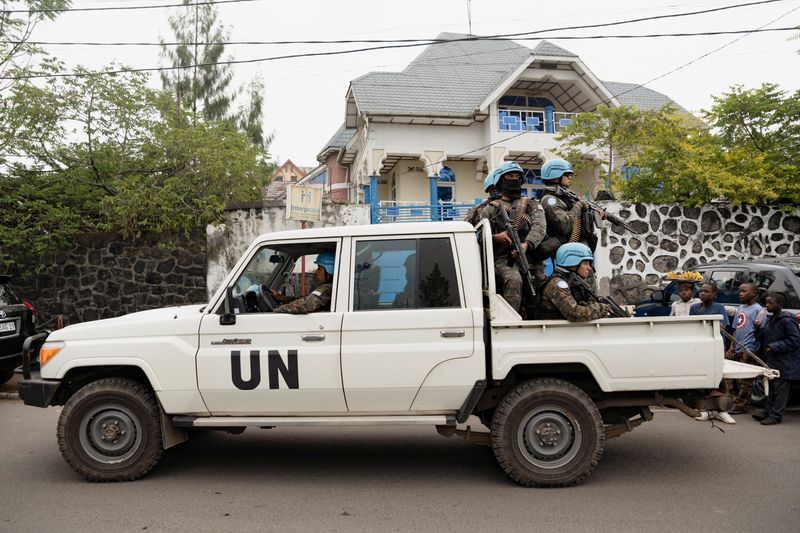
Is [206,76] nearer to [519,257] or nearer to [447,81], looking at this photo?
[447,81]

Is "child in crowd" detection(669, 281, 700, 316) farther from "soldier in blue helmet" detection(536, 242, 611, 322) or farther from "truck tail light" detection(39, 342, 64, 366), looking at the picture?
"truck tail light" detection(39, 342, 64, 366)

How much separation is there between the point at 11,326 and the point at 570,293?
292 inches

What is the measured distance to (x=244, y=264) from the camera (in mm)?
4844

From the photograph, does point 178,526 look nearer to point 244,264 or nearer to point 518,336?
point 244,264

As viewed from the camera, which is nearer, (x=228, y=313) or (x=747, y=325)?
(x=228, y=313)

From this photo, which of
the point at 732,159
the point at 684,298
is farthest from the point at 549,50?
the point at 684,298

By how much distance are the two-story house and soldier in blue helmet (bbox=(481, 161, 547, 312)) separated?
533 inches

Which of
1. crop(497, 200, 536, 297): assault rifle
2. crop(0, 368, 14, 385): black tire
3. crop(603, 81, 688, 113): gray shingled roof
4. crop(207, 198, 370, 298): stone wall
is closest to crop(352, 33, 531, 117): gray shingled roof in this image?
crop(603, 81, 688, 113): gray shingled roof

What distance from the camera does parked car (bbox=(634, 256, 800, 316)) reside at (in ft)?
23.1

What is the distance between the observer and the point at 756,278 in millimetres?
7539

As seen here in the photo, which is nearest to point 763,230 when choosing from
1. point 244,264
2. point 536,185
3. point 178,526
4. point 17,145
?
point 536,185

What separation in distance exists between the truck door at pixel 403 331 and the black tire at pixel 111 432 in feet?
5.40

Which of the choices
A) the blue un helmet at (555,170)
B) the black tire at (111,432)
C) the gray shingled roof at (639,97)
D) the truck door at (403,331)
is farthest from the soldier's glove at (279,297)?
the gray shingled roof at (639,97)

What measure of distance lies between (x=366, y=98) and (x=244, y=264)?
17119mm
